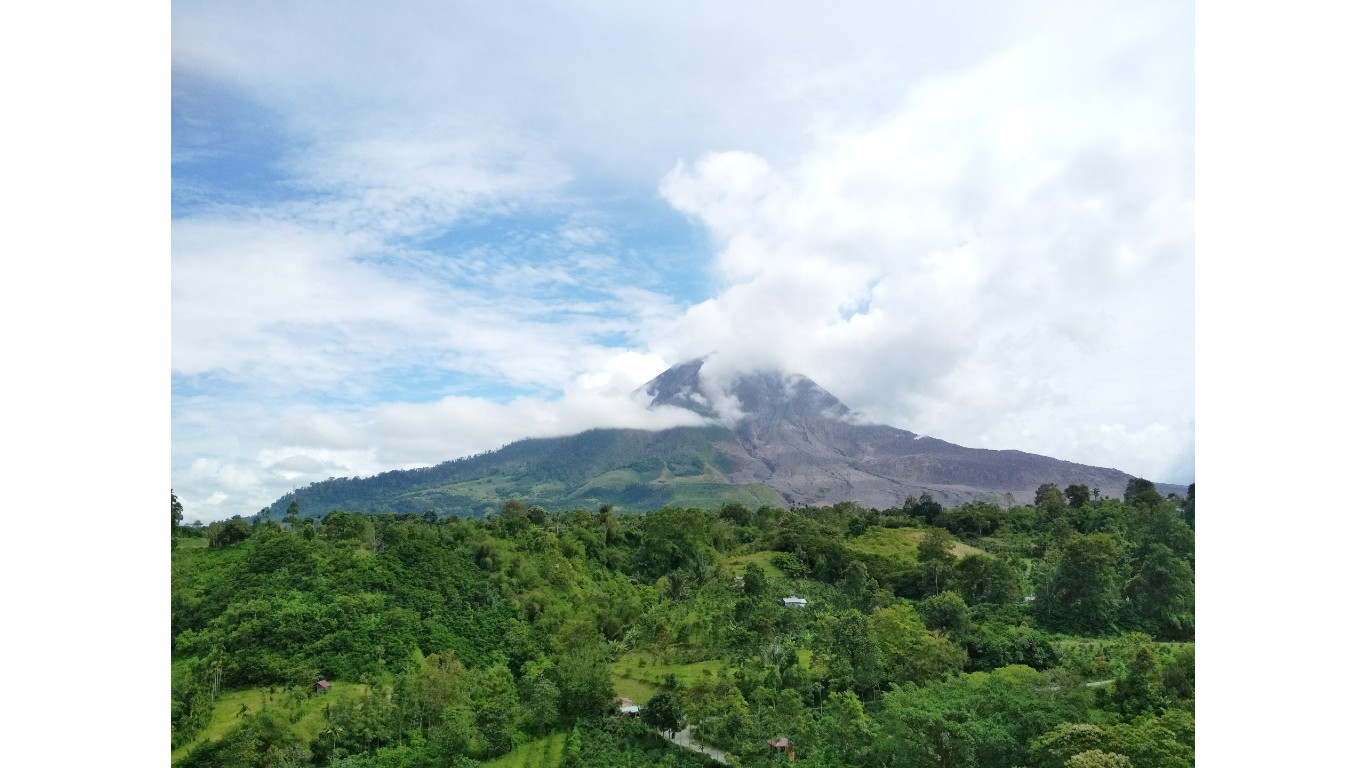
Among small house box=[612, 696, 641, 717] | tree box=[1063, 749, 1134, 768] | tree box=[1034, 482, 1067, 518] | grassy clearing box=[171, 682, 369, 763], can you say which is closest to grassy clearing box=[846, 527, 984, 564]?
tree box=[1034, 482, 1067, 518]

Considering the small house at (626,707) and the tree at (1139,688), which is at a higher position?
the tree at (1139,688)

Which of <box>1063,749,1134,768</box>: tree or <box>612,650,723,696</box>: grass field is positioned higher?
<box>1063,749,1134,768</box>: tree

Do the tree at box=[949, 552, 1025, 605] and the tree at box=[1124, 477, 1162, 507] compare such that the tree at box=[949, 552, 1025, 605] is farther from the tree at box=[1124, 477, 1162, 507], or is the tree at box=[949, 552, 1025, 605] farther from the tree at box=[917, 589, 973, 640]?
the tree at box=[1124, 477, 1162, 507]

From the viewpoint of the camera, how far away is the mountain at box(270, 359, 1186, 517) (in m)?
47.4

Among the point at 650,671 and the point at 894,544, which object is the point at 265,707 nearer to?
the point at 650,671

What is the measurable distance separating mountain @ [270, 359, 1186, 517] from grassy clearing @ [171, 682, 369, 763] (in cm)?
3444

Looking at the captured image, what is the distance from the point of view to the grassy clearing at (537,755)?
7294mm

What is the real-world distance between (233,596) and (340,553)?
5.72 ft

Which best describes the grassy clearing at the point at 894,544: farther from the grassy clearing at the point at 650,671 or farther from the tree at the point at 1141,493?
the grassy clearing at the point at 650,671

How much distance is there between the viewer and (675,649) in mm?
9852

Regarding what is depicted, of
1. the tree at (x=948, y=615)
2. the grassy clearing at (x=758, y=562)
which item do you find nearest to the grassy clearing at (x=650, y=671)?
the tree at (x=948, y=615)

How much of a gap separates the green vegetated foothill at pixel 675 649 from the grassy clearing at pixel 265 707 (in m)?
0.03
